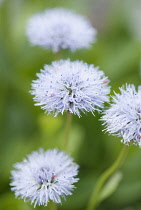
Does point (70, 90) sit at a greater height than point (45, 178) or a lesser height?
greater

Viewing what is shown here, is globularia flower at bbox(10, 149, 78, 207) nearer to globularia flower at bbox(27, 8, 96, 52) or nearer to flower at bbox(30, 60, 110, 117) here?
flower at bbox(30, 60, 110, 117)

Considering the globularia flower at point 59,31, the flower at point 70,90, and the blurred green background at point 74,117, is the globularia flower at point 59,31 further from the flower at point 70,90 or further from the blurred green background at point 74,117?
the flower at point 70,90

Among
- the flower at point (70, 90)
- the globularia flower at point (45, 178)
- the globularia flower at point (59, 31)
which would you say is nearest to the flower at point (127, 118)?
the flower at point (70, 90)

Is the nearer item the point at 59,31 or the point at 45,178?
the point at 45,178

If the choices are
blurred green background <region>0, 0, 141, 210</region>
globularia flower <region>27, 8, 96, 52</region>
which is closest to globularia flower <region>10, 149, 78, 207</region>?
blurred green background <region>0, 0, 141, 210</region>

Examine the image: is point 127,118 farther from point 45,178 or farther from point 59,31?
point 59,31

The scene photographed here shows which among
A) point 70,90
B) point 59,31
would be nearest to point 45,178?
point 70,90

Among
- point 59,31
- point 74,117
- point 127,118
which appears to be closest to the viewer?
point 127,118
